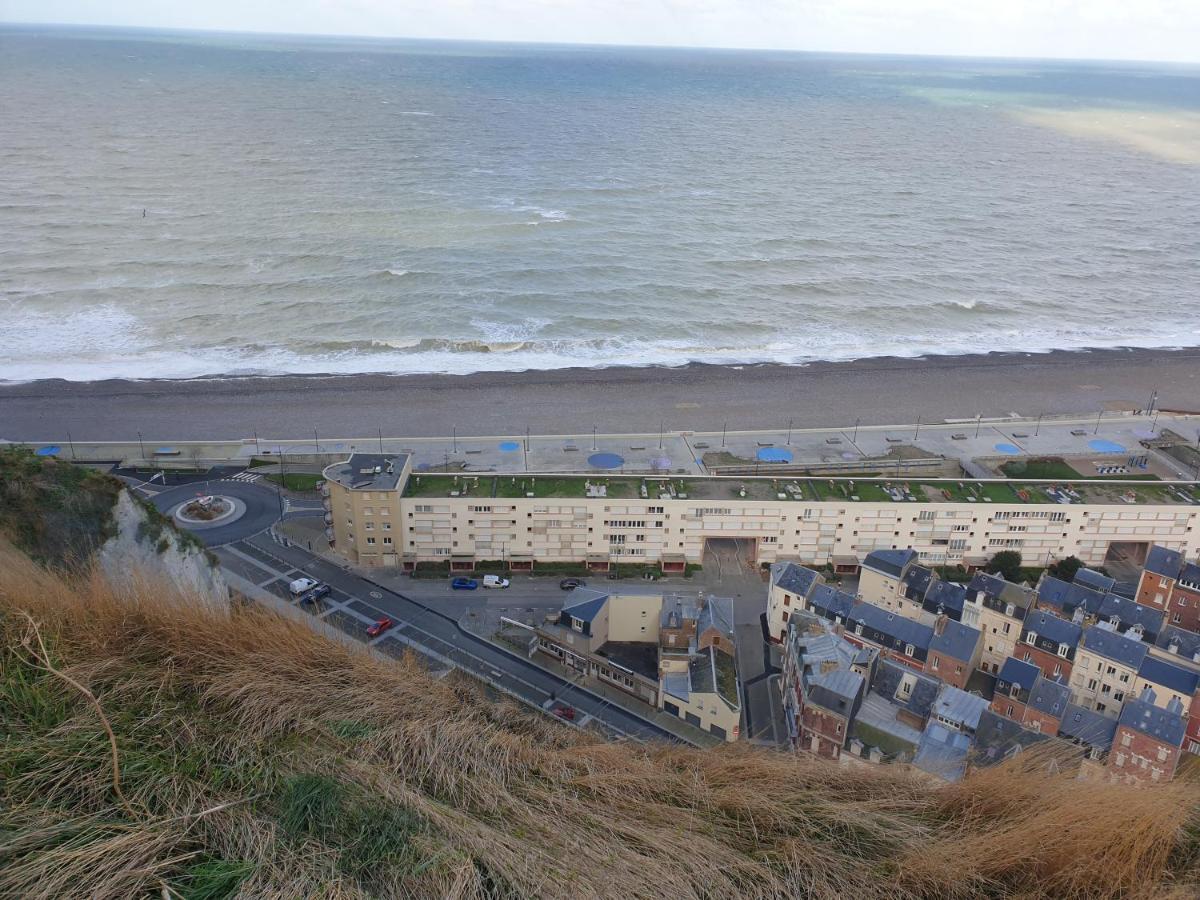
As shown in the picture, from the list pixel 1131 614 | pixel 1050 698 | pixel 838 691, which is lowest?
pixel 1050 698

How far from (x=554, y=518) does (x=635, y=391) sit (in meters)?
21.6

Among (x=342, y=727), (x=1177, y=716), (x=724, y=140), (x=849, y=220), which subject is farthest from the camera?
(x=724, y=140)

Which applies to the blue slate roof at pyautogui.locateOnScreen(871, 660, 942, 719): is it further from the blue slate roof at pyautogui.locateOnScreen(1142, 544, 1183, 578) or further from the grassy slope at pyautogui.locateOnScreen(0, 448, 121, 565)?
the grassy slope at pyautogui.locateOnScreen(0, 448, 121, 565)

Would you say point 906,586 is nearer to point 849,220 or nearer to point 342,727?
point 342,727

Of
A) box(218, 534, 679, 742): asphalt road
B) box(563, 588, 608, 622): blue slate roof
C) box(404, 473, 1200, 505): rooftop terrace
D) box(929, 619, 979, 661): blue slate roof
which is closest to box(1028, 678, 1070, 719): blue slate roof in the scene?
box(929, 619, 979, 661): blue slate roof

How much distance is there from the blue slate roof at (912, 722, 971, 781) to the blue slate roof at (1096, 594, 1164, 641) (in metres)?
9.38

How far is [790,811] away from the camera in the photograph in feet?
26.9

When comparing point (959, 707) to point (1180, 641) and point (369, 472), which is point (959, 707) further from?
point (369, 472)

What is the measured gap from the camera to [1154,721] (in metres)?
22.4

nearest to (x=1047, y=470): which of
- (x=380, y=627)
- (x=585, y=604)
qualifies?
(x=585, y=604)

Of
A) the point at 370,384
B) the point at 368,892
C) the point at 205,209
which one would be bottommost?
the point at 370,384

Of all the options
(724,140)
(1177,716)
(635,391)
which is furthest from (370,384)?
(724,140)

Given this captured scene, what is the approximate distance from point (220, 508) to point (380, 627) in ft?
42.0

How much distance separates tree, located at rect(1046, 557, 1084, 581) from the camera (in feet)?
114
